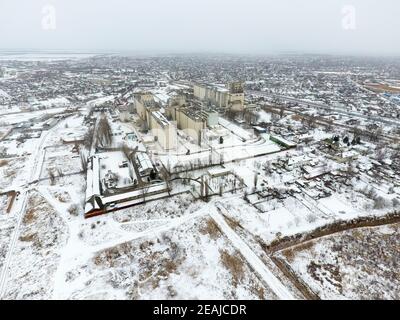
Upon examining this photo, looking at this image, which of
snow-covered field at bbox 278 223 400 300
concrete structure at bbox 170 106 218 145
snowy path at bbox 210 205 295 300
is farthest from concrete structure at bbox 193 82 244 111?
snow-covered field at bbox 278 223 400 300

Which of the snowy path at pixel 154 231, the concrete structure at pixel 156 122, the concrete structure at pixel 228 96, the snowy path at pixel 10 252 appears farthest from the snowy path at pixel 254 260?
the concrete structure at pixel 228 96

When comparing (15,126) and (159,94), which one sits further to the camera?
(159,94)

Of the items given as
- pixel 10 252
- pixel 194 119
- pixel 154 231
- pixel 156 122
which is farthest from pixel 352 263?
pixel 156 122

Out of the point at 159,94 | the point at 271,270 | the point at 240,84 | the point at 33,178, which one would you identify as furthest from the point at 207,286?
the point at 159,94

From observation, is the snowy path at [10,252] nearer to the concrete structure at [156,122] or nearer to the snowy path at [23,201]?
the snowy path at [23,201]

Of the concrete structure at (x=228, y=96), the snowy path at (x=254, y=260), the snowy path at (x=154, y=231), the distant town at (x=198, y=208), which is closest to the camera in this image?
the snowy path at (x=254, y=260)

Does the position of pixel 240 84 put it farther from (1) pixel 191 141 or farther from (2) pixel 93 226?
(2) pixel 93 226

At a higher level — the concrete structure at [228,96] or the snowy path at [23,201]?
the concrete structure at [228,96]
